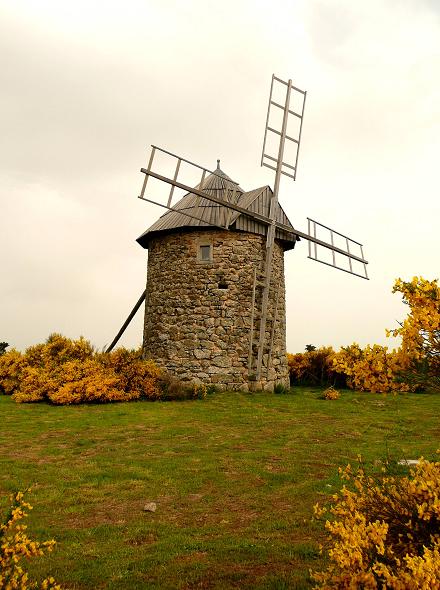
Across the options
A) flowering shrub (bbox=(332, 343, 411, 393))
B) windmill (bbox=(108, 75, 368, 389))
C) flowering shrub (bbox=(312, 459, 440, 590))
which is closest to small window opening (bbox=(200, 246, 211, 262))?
windmill (bbox=(108, 75, 368, 389))

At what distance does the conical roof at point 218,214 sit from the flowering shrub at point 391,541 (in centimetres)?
1397

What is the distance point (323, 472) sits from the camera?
338 inches

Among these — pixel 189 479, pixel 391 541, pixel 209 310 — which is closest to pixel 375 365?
pixel 391 541

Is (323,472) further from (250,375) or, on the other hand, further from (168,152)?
(168,152)

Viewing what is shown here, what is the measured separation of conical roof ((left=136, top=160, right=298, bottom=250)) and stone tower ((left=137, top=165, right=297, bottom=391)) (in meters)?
0.04

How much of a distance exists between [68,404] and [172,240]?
24.1 feet

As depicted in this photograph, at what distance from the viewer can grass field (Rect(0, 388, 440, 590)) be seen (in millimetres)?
5266

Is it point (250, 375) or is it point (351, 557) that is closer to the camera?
point (351, 557)

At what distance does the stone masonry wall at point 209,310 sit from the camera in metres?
17.9

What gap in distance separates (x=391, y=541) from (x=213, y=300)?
14.3m

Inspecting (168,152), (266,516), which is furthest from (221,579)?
(168,152)

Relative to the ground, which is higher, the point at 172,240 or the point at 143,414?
the point at 172,240

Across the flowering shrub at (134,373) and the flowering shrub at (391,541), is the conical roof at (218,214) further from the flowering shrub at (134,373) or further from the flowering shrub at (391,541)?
the flowering shrub at (391,541)

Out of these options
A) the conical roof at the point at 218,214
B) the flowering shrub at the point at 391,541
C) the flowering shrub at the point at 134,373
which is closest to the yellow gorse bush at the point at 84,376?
the flowering shrub at the point at 134,373
